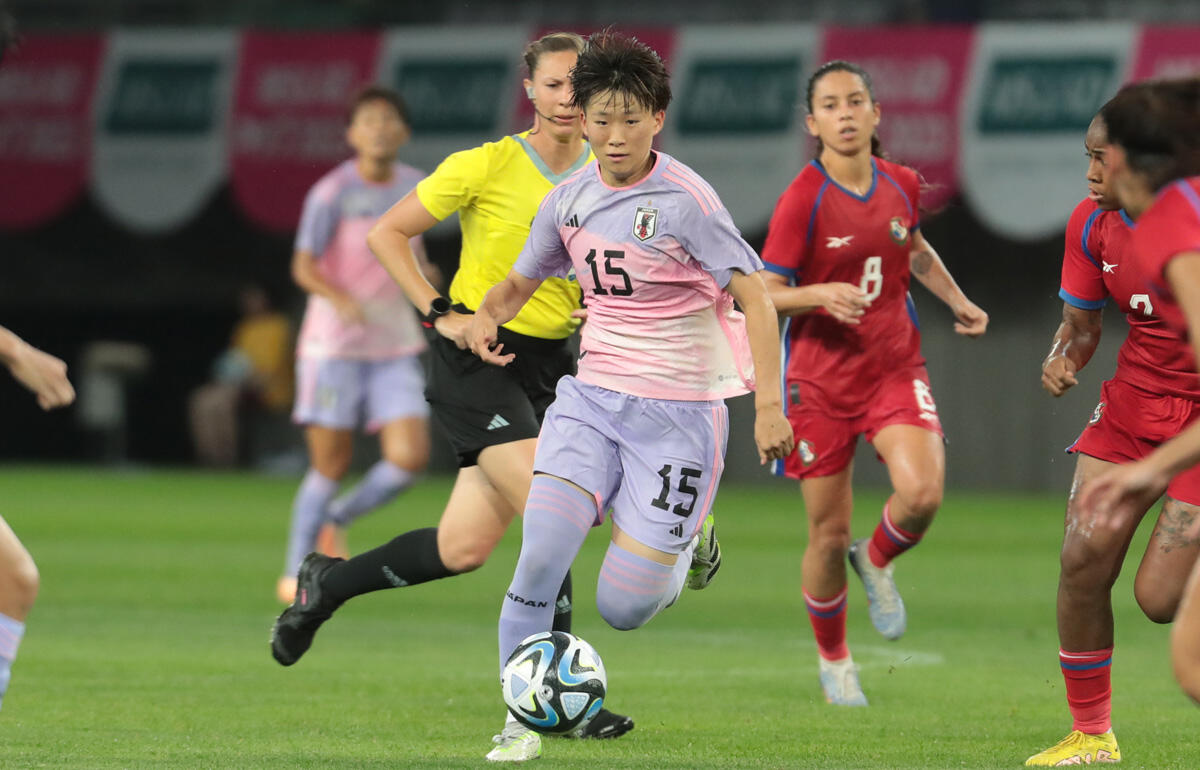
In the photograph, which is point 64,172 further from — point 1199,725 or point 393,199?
point 1199,725

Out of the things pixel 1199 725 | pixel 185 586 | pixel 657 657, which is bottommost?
pixel 185 586

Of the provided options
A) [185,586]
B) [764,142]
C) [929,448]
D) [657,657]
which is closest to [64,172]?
[764,142]

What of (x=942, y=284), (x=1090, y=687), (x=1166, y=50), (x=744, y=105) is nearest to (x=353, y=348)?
(x=942, y=284)

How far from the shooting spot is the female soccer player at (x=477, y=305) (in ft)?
23.4

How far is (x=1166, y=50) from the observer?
20453 mm

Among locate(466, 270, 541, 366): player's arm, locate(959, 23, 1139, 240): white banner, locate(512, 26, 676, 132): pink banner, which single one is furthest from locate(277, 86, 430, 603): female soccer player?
locate(959, 23, 1139, 240): white banner

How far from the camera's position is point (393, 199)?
11.7m

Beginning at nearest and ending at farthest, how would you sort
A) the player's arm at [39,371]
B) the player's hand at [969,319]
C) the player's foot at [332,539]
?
the player's arm at [39,371] < the player's hand at [969,319] < the player's foot at [332,539]

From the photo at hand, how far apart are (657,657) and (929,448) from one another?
2.16 m

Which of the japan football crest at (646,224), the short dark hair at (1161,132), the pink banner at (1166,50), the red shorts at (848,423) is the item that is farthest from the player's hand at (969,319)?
the pink banner at (1166,50)

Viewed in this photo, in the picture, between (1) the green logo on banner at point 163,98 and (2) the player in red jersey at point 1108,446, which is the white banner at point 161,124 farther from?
(2) the player in red jersey at point 1108,446

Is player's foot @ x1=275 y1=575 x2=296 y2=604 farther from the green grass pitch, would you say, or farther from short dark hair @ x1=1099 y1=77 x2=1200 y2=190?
short dark hair @ x1=1099 y1=77 x2=1200 y2=190

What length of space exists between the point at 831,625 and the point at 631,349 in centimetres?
216

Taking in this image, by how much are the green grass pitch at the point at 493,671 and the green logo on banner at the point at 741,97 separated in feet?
22.6
